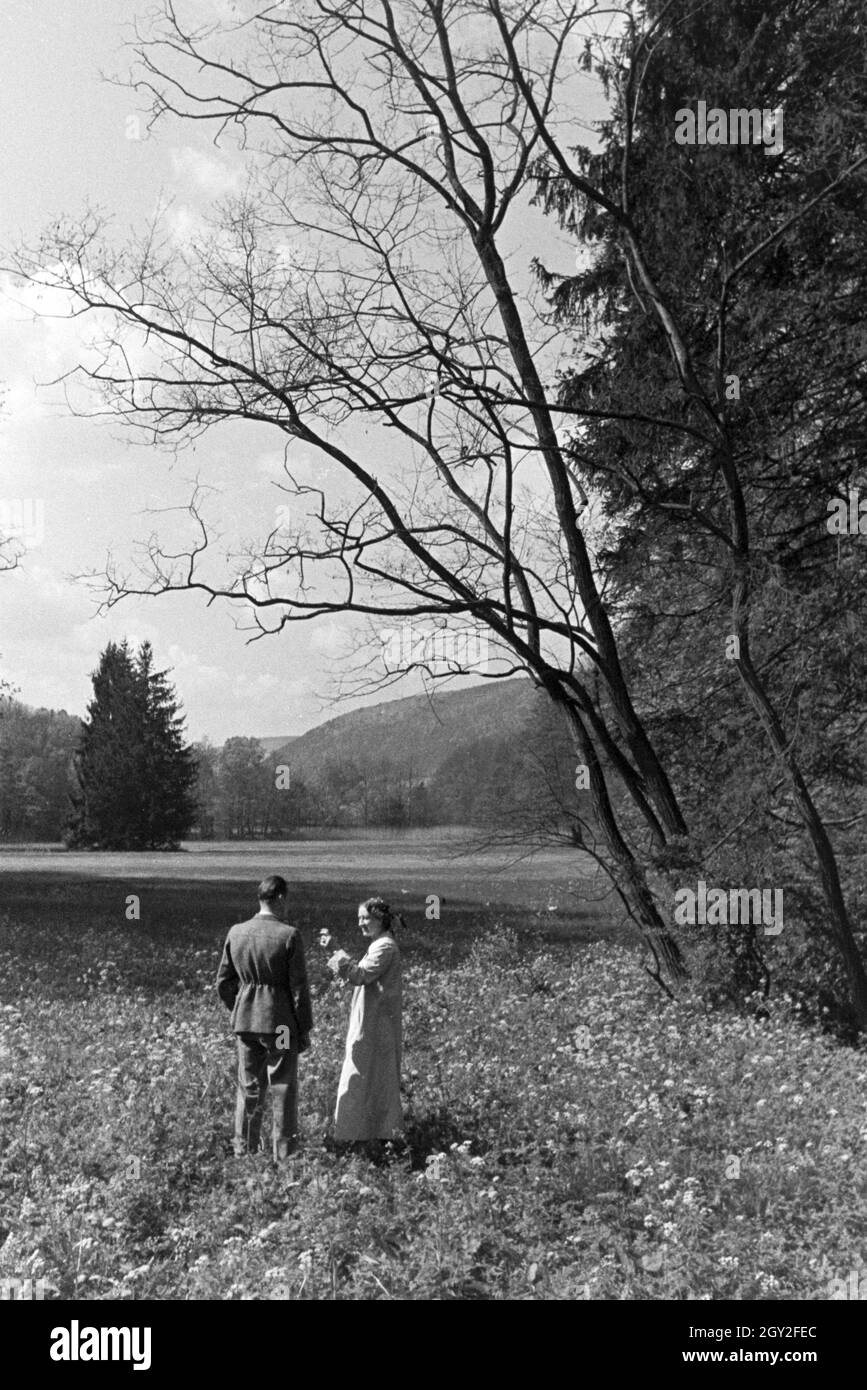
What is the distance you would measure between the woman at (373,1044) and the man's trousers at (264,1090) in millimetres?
352

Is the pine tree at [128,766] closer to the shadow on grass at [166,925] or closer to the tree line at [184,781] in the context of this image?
the tree line at [184,781]

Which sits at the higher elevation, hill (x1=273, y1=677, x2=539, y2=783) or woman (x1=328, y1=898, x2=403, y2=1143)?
hill (x1=273, y1=677, x2=539, y2=783)

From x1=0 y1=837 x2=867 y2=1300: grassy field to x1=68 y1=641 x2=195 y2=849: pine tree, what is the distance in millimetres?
3210

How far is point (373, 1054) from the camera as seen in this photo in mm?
7383

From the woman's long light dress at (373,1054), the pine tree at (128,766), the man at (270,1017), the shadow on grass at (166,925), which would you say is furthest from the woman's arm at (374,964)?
the pine tree at (128,766)

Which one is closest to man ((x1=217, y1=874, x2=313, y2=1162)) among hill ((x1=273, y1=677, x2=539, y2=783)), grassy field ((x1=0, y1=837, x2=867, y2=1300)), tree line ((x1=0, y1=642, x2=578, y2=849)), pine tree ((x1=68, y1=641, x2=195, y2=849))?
grassy field ((x1=0, y1=837, x2=867, y2=1300))

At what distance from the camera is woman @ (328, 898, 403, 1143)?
7273mm

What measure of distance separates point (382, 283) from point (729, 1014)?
863 centimetres

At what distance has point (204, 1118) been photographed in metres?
7.76

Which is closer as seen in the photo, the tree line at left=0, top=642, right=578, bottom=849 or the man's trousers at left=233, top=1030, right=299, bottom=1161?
the man's trousers at left=233, top=1030, right=299, bottom=1161

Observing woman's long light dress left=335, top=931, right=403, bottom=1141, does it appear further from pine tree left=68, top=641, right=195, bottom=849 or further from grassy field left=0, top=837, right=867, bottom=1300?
pine tree left=68, top=641, right=195, bottom=849

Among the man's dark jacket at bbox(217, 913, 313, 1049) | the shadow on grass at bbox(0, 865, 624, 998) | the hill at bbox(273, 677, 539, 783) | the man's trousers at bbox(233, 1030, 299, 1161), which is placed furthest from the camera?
the hill at bbox(273, 677, 539, 783)
